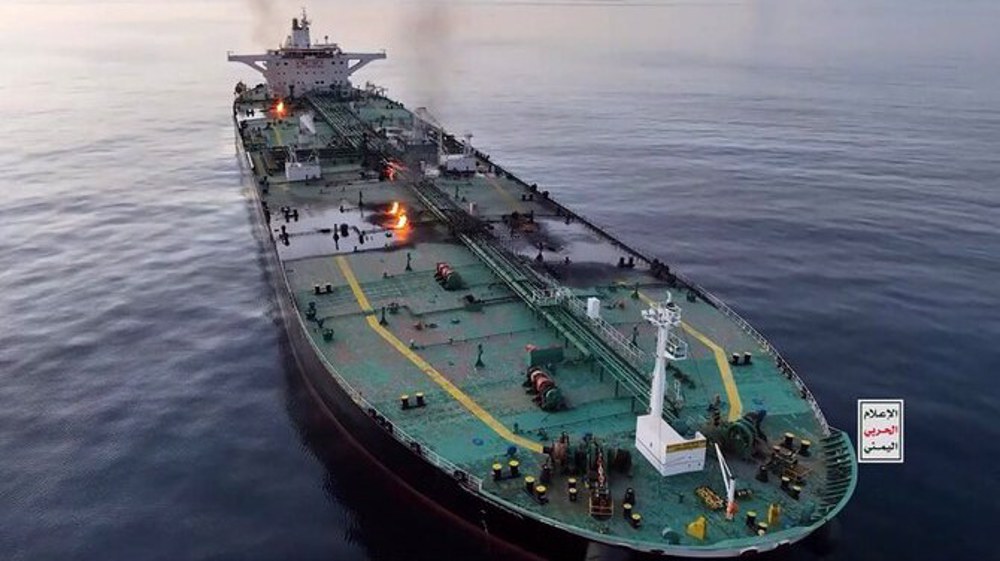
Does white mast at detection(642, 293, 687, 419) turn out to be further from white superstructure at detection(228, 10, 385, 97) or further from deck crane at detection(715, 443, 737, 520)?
white superstructure at detection(228, 10, 385, 97)

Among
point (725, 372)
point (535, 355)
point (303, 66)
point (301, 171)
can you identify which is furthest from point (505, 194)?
point (303, 66)

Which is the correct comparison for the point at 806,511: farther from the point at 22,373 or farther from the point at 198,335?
the point at 22,373

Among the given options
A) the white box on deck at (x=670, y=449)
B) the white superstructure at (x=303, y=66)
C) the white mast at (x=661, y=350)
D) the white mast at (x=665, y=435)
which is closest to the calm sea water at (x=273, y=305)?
the white box on deck at (x=670, y=449)

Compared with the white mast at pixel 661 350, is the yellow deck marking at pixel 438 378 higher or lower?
→ lower

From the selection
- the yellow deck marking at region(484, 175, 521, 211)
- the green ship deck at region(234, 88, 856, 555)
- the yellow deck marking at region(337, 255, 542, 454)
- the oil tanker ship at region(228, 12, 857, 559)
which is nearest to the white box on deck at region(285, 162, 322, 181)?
the green ship deck at region(234, 88, 856, 555)

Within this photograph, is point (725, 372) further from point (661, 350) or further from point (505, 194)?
point (505, 194)

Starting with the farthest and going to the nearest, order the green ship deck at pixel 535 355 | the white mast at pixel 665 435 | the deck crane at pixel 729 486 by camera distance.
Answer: the green ship deck at pixel 535 355 → the white mast at pixel 665 435 → the deck crane at pixel 729 486

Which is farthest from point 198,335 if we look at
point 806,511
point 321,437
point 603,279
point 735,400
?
point 806,511

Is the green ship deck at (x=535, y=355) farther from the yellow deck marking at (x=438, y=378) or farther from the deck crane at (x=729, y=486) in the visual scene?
the deck crane at (x=729, y=486)
